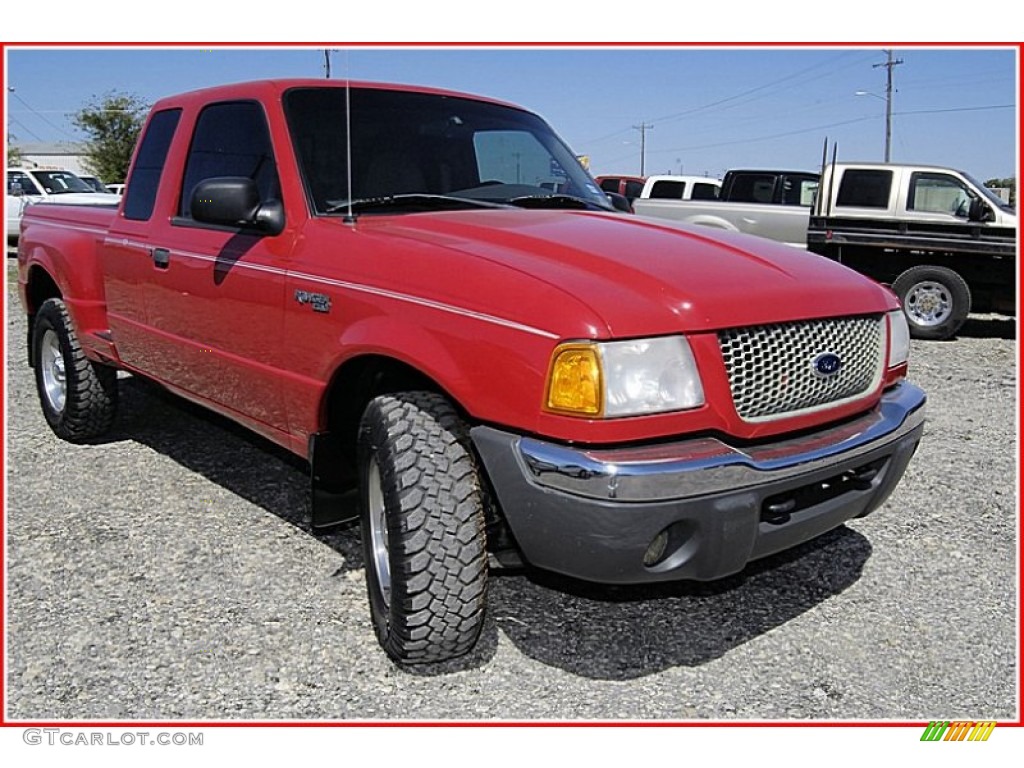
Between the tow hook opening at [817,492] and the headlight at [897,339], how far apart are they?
47 cm

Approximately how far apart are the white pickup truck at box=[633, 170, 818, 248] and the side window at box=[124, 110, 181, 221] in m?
7.98

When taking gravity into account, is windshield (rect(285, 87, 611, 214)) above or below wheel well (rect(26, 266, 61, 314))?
above

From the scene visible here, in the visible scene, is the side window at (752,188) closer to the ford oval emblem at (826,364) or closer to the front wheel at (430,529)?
the ford oval emblem at (826,364)

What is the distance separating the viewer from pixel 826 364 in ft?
9.84

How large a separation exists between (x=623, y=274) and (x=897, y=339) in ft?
4.05

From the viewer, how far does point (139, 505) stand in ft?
14.8

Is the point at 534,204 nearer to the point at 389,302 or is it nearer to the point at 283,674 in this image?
the point at 389,302

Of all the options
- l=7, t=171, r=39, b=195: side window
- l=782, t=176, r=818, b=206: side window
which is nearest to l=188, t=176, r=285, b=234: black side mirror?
l=782, t=176, r=818, b=206: side window

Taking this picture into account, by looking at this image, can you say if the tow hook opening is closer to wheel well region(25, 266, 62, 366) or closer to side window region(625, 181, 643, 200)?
wheel well region(25, 266, 62, 366)

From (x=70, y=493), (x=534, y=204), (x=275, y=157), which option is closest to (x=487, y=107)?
(x=534, y=204)

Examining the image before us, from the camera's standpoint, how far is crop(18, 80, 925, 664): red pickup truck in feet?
8.66

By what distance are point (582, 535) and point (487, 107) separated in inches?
94.7
